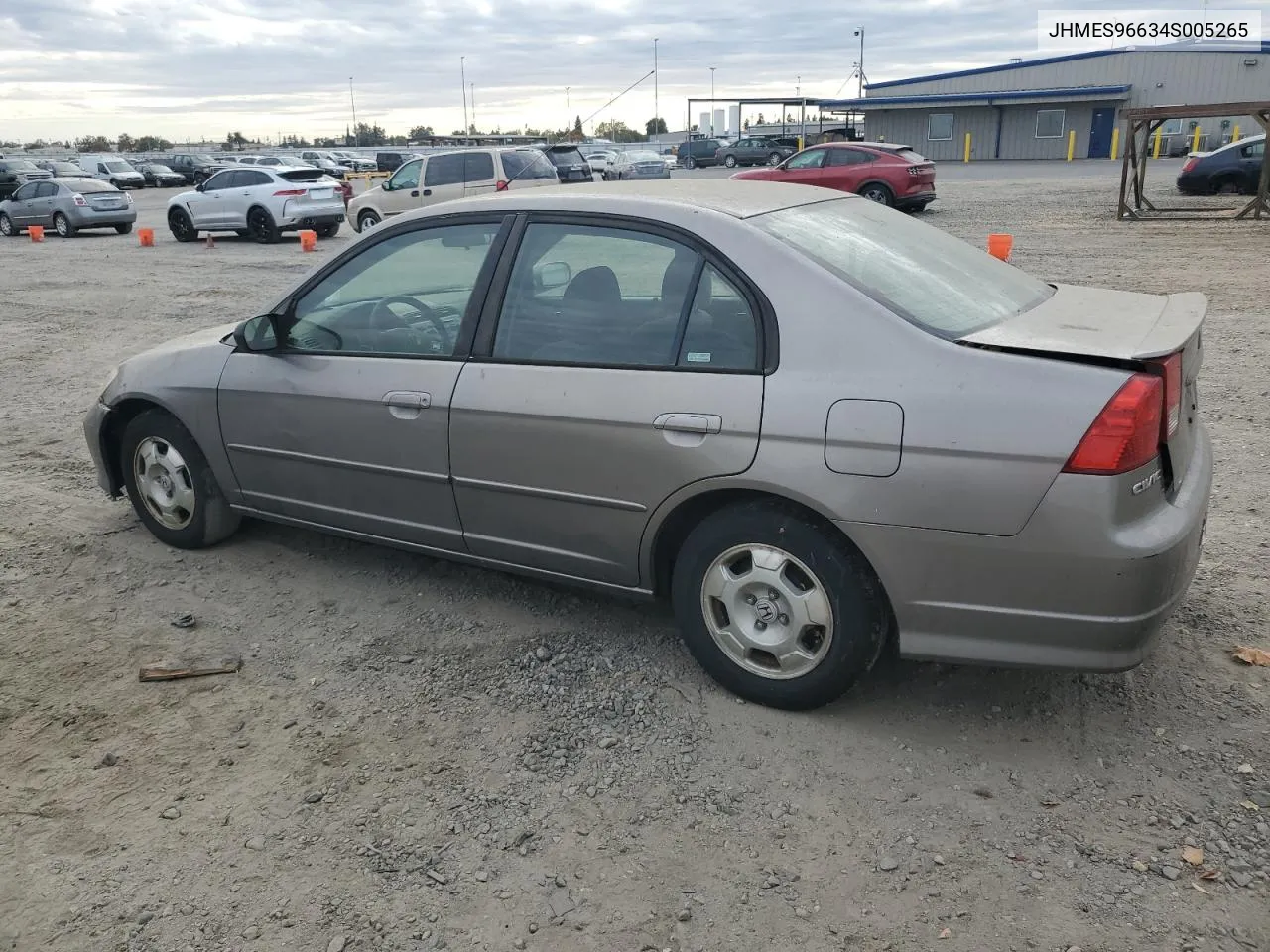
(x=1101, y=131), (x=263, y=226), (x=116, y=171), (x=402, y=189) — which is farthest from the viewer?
(x=1101, y=131)

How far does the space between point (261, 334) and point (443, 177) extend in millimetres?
15954

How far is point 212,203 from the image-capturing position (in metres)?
22.1

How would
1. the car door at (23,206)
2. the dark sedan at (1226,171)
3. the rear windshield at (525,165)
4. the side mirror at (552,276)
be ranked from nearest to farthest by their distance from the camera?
1. the side mirror at (552,276)
2. the rear windshield at (525,165)
3. the dark sedan at (1226,171)
4. the car door at (23,206)

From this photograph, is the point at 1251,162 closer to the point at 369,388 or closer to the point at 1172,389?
the point at 1172,389

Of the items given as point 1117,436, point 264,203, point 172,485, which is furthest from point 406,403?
point 264,203

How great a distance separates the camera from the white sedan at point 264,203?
2105 cm

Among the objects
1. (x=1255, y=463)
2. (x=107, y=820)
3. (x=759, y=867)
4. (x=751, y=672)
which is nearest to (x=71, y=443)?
(x=107, y=820)

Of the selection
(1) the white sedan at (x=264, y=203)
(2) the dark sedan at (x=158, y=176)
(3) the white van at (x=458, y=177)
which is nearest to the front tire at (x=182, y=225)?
(1) the white sedan at (x=264, y=203)

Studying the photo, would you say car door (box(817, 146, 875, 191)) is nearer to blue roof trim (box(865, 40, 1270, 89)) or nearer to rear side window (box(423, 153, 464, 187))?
rear side window (box(423, 153, 464, 187))

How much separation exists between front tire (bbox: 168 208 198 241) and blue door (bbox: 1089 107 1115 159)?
41.5 m

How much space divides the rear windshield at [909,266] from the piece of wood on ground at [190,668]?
2524 millimetres

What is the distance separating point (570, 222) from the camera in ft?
12.1

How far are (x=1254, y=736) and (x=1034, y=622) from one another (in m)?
0.92

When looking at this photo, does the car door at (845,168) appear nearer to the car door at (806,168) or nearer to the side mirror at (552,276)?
the car door at (806,168)
